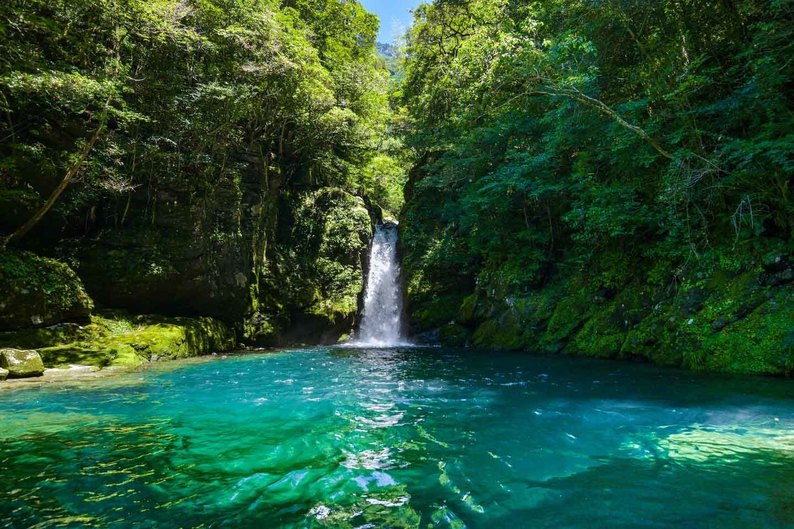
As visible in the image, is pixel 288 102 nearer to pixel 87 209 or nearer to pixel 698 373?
pixel 87 209

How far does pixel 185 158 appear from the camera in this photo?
15461mm

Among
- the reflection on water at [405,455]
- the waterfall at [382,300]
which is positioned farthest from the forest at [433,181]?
the reflection on water at [405,455]

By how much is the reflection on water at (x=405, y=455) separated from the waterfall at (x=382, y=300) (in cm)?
1073

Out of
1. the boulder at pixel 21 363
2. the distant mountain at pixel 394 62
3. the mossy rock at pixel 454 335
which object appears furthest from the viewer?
the distant mountain at pixel 394 62

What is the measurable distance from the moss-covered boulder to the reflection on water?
12.6ft

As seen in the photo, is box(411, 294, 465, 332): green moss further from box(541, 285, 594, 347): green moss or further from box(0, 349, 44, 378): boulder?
box(0, 349, 44, 378): boulder

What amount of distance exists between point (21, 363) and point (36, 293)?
7.96 ft

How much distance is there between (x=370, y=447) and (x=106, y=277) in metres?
12.7

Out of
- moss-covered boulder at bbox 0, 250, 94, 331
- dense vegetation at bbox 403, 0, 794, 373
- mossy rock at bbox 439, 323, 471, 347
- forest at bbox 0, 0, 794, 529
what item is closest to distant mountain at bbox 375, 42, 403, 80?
forest at bbox 0, 0, 794, 529

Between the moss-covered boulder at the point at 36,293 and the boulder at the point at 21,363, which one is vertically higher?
the moss-covered boulder at the point at 36,293

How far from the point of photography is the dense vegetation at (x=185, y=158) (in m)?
11.6

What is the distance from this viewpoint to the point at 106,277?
44.9 ft

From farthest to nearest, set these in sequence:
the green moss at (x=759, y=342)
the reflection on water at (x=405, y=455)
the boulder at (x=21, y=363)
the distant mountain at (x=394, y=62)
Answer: the distant mountain at (x=394, y=62)
the boulder at (x=21, y=363)
the green moss at (x=759, y=342)
the reflection on water at (x=405, y=455)

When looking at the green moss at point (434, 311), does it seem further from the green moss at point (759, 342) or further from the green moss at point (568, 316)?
the green moss at point (759, 342)
